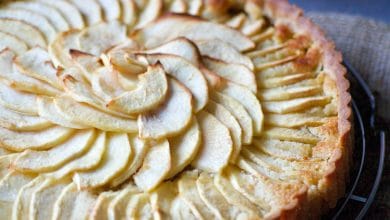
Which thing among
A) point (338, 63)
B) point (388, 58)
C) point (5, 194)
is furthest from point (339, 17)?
point (5, 194)

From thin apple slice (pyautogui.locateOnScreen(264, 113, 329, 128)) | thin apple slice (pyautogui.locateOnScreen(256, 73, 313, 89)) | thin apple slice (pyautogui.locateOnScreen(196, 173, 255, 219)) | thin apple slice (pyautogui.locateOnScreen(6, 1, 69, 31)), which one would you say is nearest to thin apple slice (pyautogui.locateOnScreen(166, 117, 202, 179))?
thin apple slice (pyautogui.locateOnScreen(196, 173, 255, 219))

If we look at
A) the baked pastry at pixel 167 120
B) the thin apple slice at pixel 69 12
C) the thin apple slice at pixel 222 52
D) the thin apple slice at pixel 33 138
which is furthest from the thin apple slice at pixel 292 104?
the thin apple slice at pixel 69 12

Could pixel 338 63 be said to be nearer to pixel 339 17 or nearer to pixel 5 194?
pixel 339 17

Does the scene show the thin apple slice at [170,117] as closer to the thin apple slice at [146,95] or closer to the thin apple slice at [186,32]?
the thin apple slice at [146,95]

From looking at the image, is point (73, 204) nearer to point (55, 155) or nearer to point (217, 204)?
point (55, 155)

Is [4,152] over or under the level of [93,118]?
under

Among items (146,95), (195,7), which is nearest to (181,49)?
(146,95)

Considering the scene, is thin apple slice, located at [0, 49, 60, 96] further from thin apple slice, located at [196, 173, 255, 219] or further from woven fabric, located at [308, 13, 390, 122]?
woven fabric, located at [308, 13, 390, 122]
